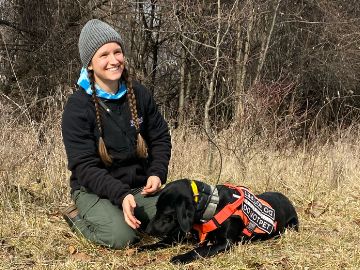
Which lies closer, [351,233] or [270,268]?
[270,268]

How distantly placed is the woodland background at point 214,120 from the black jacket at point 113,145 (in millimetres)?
434

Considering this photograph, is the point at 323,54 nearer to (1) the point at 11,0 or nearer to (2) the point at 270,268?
(1) the point at 11,0

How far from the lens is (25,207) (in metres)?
3.61

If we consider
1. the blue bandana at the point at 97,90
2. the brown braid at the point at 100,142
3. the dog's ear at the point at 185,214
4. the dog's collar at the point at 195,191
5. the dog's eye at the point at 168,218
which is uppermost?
the blue bandana at the point at 97,90

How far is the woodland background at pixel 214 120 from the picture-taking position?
9.87 feet

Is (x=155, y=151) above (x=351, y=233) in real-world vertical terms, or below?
above

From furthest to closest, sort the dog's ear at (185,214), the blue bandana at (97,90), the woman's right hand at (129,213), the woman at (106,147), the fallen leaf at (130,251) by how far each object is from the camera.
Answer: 1. the blue bandana at (97,90)
2. the woman at (106,147)
3. the fallen leaf at (130,251)
4. the woman's right hand at (129,213)
5. the dog's ear at (185,214)

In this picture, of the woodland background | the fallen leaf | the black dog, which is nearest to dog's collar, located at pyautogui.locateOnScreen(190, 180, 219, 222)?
the black dog

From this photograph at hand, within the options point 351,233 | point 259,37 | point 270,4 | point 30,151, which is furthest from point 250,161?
point 259,37

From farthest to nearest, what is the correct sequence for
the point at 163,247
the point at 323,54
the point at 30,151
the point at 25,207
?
the point at 323,54 → the point at 30,151 → the point at 25,207 → the point at 163,247

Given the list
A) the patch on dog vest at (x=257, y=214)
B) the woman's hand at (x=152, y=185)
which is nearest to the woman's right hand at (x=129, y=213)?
the woman's hand at (x=152, y=185)

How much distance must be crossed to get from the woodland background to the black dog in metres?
0.11

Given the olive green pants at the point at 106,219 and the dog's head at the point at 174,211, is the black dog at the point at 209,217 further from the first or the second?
the olive green pants at the point at 106,219

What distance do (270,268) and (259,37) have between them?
10.8m
